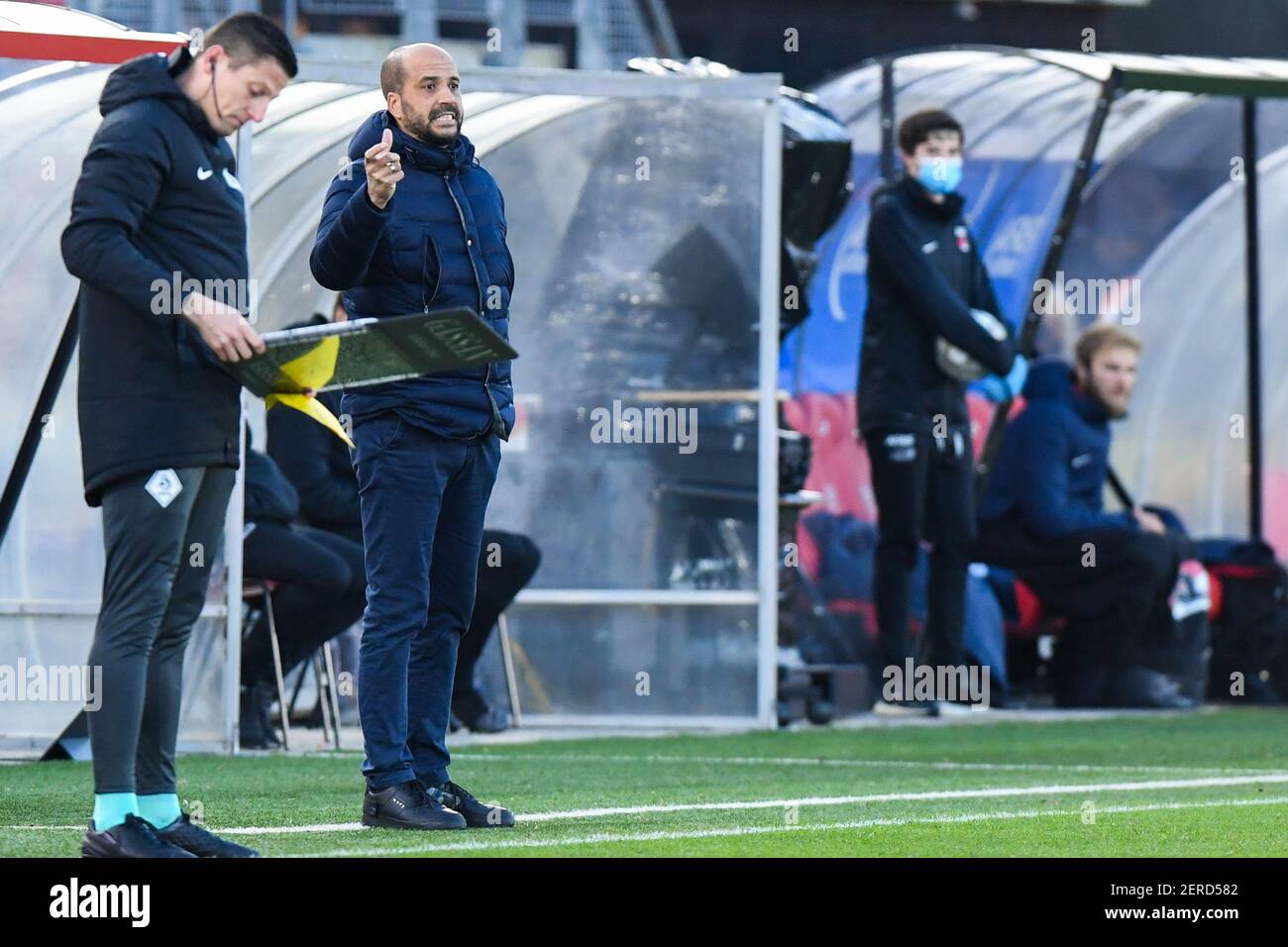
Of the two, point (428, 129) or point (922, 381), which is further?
point (922, 381)

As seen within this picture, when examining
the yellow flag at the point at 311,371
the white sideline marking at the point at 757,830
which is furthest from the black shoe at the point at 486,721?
the yellow flag at the point at 311,371

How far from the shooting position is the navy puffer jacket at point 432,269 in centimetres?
607

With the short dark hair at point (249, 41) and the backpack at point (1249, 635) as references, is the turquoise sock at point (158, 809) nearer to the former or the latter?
the short dark hair at point (249, 41)

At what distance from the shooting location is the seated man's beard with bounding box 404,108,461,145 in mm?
6098

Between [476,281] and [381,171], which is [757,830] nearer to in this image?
[476,281]

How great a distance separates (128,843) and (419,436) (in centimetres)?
141

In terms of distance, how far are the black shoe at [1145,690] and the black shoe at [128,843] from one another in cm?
736

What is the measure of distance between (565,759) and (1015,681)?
4116mm

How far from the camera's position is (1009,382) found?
1127 cm

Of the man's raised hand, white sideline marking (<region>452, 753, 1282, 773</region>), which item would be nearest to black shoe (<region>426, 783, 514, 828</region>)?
the man's raised hand

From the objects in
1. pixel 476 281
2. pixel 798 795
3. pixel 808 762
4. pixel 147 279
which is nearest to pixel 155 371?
pixel 147 279

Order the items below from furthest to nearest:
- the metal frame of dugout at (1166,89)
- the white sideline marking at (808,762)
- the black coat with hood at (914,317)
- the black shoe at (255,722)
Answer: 1. the metal frame of dugout at (1166,89)
2. the black coat with hood at (914,317)
3. the black shoe at (255,722)
4. the white sideline marking at (808,762)

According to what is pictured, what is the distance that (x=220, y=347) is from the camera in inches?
200
